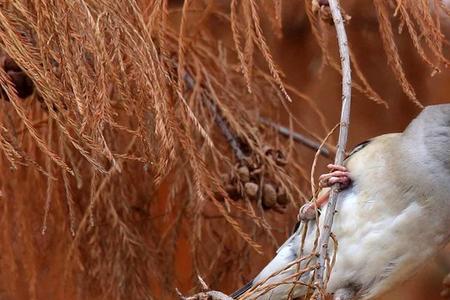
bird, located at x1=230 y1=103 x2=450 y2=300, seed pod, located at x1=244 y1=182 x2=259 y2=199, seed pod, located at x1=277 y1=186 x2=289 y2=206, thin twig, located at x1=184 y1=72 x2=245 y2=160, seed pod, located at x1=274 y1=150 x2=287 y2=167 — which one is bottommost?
bird, located at x1=230 y1=103 x2=450 y2=300

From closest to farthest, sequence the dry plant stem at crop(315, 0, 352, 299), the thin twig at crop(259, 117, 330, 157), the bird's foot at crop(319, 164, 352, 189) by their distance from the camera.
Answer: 1. the dry plant stem at crop(315, 0, 352, 299)
2. the bird's foot at crop(319, 164, 352, 189)
3. the thin twig at crop(259, 117, 330, 157)

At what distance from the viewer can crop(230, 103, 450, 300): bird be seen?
1.37 m

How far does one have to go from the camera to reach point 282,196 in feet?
5.11

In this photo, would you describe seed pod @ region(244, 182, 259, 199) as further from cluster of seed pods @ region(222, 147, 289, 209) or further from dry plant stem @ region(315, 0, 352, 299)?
dry plant stem @ region(315, 0, 352, 299)

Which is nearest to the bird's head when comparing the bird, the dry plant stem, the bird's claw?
the bird

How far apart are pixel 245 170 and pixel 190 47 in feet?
0.81

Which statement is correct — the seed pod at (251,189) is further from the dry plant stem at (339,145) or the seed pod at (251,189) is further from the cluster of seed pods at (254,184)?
the dry plant stem at (339,145)

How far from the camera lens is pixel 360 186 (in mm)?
1408

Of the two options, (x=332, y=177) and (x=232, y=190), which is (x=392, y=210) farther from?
(x=232, y=190)

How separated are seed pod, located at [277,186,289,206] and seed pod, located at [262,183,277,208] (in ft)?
0.03

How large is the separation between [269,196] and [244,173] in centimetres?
6

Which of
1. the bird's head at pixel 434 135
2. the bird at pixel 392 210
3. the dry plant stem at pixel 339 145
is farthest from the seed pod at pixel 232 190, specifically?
the dry plant stem at pixel 339 145

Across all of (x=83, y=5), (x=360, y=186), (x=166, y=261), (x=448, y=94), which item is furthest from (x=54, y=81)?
→ (x=448, y=94)

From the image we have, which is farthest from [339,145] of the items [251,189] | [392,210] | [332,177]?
[251,189]
